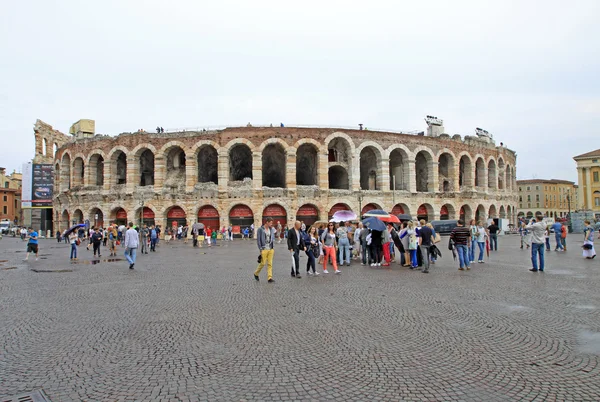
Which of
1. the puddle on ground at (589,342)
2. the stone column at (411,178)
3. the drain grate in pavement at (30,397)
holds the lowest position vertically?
the puddle on ground at (589,342)

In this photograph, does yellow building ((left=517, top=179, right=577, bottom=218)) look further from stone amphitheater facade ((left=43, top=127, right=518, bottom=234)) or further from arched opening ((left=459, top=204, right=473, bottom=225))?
stone amphitheater facade ((left=43, top=127, right=518, bottom=234))

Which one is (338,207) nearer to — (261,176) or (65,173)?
(261,176)

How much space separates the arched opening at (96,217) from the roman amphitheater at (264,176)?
12 cm

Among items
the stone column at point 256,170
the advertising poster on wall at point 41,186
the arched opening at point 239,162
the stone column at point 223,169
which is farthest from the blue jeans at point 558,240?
the advertising poster on wall at point 41,186

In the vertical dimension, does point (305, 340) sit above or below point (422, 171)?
below

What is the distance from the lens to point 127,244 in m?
13.3

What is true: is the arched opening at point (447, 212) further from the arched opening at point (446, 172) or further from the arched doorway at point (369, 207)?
the arched doorway at point (369, 207)

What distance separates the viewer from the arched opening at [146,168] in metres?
38.0

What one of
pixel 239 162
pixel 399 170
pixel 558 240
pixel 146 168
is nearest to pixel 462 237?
pixel 558 240

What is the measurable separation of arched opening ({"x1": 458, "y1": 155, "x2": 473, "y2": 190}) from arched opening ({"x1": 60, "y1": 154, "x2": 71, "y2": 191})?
4131cm

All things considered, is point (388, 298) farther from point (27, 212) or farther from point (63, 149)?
point (27, 212)

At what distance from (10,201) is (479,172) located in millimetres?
86261

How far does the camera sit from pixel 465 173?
41.1 metres

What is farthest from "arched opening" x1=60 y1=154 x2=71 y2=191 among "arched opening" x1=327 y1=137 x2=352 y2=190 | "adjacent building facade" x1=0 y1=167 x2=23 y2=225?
"adjacent building facade" x1=0 y1=167 x2=23 y2=225
